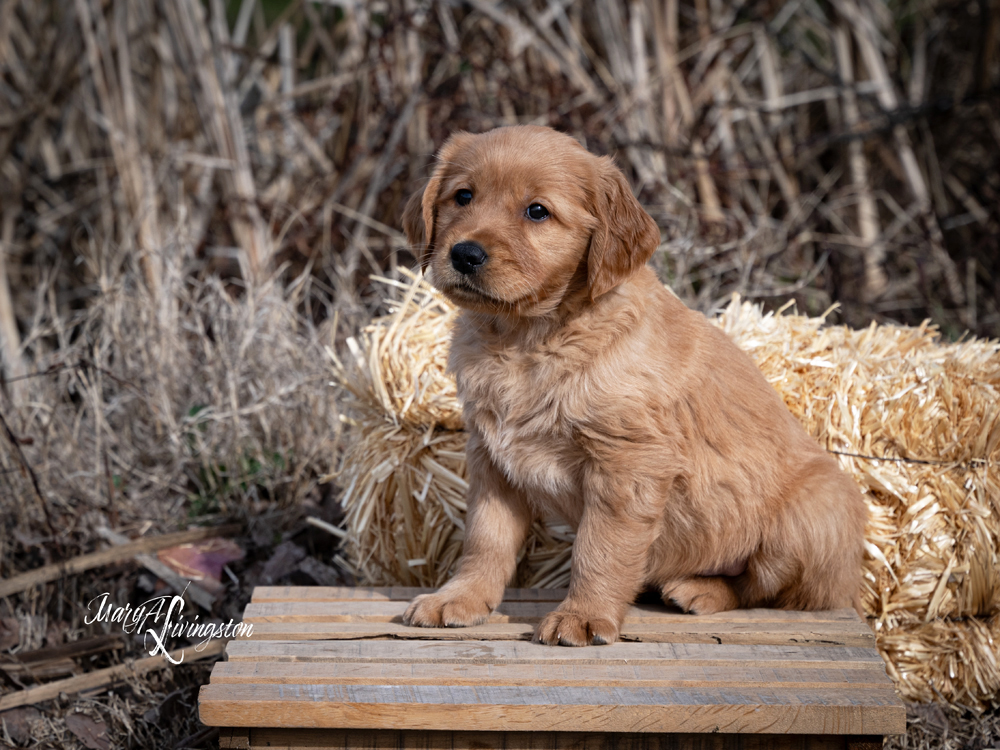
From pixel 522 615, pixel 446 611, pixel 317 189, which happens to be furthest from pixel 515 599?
pixel 317 189

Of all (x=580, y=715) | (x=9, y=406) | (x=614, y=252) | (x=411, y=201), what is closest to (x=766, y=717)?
(x=580, y=715)

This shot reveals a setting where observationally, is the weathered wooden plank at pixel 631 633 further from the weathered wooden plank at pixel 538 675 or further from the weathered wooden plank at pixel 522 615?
the weathered wooden plank at pixel 538 675

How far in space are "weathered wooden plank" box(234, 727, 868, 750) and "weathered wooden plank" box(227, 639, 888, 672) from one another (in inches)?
7.5

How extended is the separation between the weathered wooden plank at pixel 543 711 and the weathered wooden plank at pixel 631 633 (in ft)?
1.13

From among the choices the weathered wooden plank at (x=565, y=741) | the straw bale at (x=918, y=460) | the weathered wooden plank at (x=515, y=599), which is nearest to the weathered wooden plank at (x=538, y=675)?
the weathered wooden plank at (x=565, y=741)

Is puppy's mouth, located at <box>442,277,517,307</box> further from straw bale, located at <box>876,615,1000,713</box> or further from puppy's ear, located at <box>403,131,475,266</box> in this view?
straw bale, located at <box>876,615,1000,713</box>

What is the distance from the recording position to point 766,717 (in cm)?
229

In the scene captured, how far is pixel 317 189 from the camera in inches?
249

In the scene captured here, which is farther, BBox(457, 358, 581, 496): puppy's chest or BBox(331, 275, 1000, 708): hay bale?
BBox(331, 275, 1000, 708): hay bale

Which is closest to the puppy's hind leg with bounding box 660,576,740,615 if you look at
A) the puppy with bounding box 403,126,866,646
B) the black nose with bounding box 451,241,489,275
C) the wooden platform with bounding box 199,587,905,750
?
the puppy with bounding box 403,126,866,646

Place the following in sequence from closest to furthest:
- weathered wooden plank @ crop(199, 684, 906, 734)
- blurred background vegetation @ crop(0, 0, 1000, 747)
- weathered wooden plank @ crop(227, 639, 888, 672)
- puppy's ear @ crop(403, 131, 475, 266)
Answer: weathered wooden plank @ crop(199, 684, 906, 734), weathered wooden plank @ crop(227, 639, 888, 672), puppy's ear @ crop(403, 131, 475, 266), blurred background vegetation @ crop(0, 0, 1000, 747)

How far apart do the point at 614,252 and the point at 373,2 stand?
4.14 meters

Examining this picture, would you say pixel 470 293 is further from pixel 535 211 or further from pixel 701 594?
pixel 701 594

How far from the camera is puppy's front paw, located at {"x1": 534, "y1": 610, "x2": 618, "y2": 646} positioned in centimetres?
258
